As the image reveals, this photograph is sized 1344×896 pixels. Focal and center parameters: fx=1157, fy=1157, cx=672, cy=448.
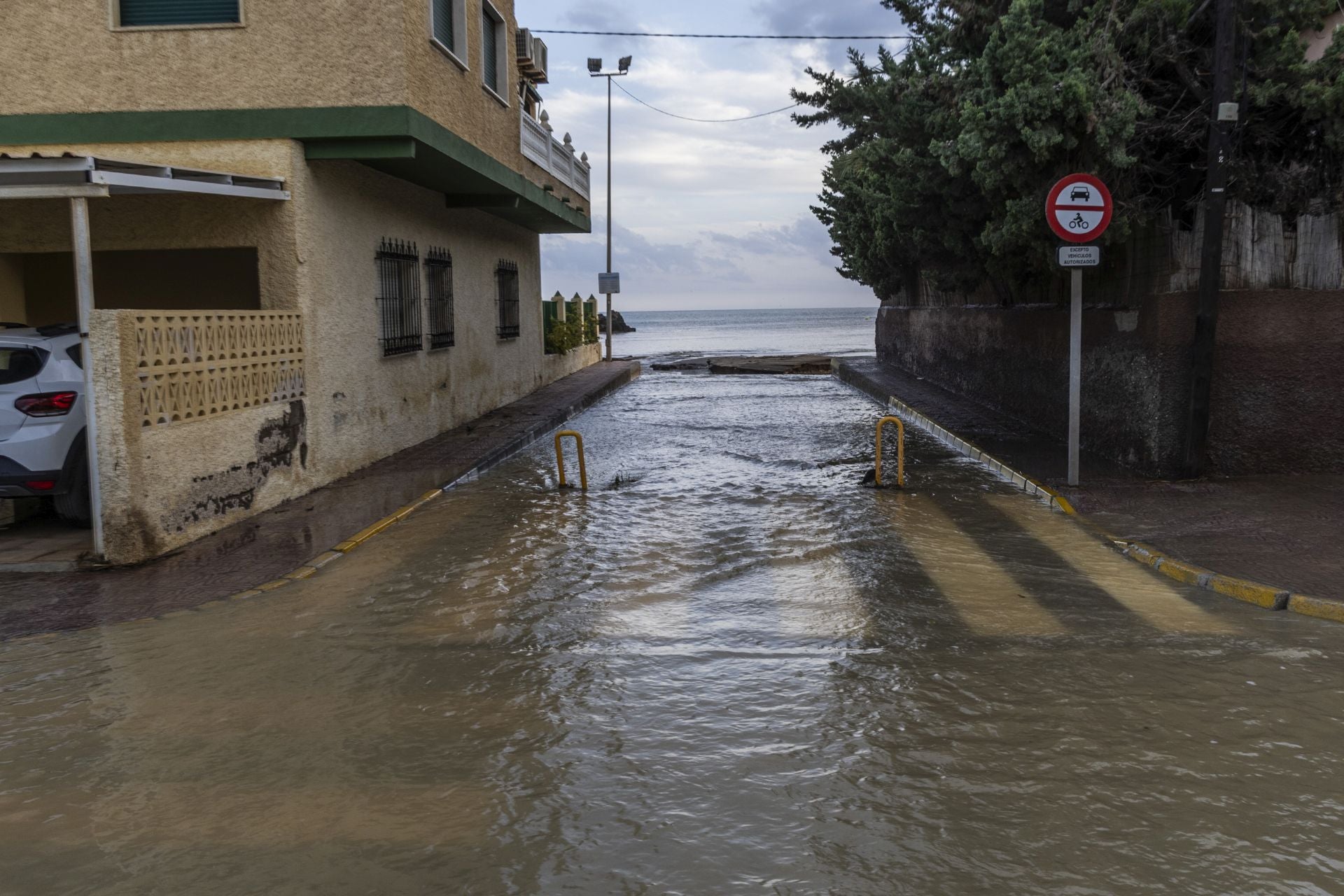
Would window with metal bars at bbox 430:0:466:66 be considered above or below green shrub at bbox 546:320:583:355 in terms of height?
above

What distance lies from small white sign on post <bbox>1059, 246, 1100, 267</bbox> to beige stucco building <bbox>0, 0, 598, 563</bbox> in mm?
6308

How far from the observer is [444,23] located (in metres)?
14.0

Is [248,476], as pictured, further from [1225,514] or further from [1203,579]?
[1225,514]

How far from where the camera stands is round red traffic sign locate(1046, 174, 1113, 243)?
34.0ft

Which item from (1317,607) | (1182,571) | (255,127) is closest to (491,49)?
(255,127)

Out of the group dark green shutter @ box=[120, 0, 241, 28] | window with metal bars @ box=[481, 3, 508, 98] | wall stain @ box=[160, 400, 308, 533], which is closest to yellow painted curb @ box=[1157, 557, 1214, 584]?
wall stain @ box=[160, 400, 308, 533]

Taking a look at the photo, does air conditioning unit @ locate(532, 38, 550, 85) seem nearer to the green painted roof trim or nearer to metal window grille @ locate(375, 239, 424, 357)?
metal window grille @ locate(375, 239, 424, 357)

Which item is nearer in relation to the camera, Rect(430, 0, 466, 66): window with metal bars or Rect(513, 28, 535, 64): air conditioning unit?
Rect(430, 0, 466, 66): window with metal bars

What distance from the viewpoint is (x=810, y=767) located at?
177 inches

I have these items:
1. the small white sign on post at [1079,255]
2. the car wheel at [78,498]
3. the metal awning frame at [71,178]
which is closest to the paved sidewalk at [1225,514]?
the small white sign on post at [1079,255]

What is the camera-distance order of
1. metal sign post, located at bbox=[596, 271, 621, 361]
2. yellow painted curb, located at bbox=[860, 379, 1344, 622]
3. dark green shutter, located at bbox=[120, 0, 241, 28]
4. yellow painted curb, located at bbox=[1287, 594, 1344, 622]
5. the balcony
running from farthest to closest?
metal sign post, located at bbox=[596, 271, 621, 361]
the balcony
dark green shutter, located at bbox=[120, 0, 241, 28]
yellow painted curb, located at bbox=[860, 379, 1344, 622]
yellow painted curb, located at bbox=[1287, 594, 1344, 622]

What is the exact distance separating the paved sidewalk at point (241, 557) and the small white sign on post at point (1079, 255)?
630 cm

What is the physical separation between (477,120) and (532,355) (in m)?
8.44

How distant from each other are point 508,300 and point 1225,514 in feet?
47.3
